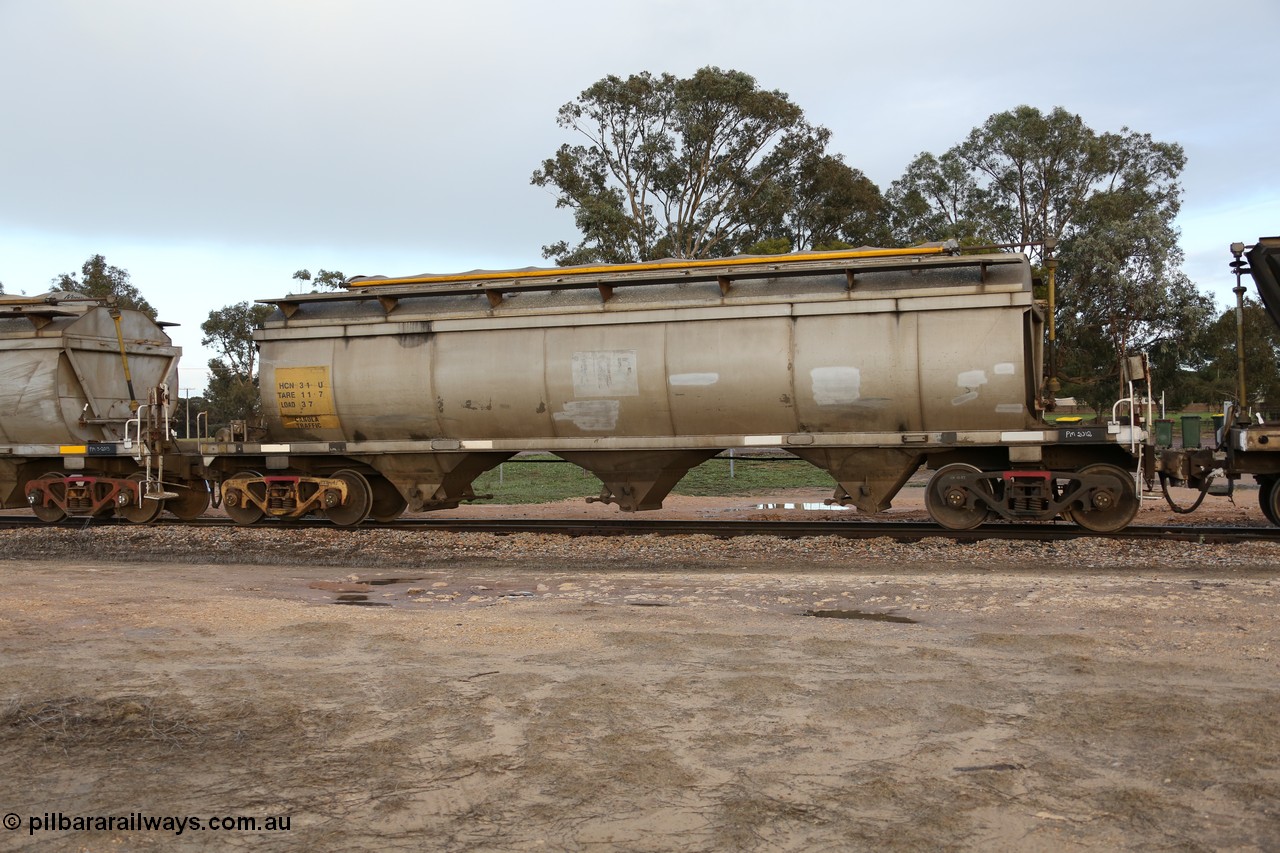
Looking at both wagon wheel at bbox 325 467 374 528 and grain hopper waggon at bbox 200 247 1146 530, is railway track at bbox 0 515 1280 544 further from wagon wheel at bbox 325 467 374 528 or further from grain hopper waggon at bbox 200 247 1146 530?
grain hopper waggon at bbox 200 247 1146 530

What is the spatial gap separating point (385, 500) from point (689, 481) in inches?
438

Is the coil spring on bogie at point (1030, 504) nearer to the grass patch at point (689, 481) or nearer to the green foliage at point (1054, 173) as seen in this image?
the grass patch at point (689, 481)

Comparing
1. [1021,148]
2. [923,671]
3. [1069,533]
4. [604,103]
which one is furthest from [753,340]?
[1021,148]

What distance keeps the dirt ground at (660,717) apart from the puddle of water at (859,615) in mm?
49

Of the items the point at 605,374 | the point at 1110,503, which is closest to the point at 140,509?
the point at 605,374

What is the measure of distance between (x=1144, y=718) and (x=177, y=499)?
14.8 metres

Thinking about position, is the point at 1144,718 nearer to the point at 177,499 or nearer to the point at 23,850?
the point at 23,850

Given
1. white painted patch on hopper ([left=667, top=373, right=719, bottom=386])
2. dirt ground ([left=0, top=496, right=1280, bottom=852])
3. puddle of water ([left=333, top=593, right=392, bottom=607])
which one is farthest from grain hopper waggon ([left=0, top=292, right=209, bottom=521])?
white painted patch on hopper ([left=667, top=373, right=719, bottom=386])

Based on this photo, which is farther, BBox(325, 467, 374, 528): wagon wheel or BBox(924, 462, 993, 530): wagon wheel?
BBox(325, 467, 374, 528): wagon wheel

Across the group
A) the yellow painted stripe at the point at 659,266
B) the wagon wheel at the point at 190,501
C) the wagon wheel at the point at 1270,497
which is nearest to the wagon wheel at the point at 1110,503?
the wagon wheel at the point at 1270,497

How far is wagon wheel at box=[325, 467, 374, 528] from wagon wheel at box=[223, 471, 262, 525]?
1.17m

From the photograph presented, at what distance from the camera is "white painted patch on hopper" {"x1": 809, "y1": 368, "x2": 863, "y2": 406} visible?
12609mm

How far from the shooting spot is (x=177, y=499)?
633 inches

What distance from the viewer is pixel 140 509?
50.6ft
